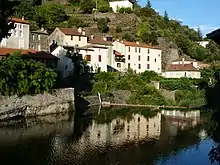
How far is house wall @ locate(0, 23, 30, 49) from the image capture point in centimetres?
5759

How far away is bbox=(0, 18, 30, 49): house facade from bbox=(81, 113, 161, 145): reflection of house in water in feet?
73.3

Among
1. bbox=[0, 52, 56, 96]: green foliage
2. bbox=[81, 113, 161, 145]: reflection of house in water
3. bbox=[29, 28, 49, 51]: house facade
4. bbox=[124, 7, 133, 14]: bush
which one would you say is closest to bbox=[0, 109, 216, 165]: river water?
bbox=[81, 113, 161, 145]: reflection of house in water

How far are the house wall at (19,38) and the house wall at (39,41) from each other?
2608mm

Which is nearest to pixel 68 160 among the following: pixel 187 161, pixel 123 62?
pixel 187 161

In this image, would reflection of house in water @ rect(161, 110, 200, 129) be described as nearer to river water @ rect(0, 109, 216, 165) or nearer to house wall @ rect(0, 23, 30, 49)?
river water @ rect(0, 109, 216, 165)

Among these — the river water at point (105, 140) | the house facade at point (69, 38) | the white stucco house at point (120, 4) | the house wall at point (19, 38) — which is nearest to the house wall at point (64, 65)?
the house wall at point (19, 38)

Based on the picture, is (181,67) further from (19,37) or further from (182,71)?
(19,37)

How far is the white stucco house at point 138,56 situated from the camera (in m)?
73.6

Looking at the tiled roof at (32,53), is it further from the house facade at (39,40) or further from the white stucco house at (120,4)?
the white stucco house at (120,4)

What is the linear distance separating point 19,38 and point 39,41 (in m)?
6.14

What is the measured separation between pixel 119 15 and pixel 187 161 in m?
70.7

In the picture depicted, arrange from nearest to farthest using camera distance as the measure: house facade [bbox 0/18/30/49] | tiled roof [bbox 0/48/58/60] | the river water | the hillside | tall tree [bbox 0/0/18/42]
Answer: tall tree [bbox 0/0/18/42], the river water, tiled roof [bbox 0/48/58/60], house facade [bbox 0/18/30/49], the hillside

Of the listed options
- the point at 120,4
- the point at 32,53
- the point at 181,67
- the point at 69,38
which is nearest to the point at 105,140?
the point at 32,53

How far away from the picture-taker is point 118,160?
1065 inches
